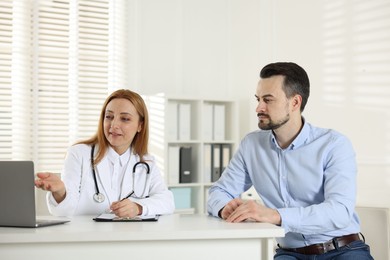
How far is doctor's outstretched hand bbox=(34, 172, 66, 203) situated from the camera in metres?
2.23

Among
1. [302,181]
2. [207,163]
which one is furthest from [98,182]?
[207,163]

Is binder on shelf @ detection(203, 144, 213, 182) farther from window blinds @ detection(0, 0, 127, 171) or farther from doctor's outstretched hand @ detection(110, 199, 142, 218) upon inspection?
doctor's outstretched hand @ detection(110, 199, 142, 218)

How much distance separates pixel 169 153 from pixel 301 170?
2.62 meters

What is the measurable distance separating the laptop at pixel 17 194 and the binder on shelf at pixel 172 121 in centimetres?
304

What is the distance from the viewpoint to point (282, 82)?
102 inches

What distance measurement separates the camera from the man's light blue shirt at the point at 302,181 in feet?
7.42

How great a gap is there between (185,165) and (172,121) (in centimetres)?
41

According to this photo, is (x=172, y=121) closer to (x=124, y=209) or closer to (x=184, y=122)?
(x=184, y=122)

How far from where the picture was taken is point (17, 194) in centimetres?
196

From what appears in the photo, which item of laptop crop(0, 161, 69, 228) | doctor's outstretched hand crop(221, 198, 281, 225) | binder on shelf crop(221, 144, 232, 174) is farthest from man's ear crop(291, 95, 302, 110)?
binder on shelf crop(221, 144, 232, 174)

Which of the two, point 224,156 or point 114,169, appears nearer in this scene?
point 114,169

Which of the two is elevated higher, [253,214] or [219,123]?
[219,123]

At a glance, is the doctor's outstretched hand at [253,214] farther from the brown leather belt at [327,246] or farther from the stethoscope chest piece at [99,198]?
the stethoscope chest piece at [99,198]

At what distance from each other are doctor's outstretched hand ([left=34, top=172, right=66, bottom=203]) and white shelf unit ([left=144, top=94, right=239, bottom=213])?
2439 mm
